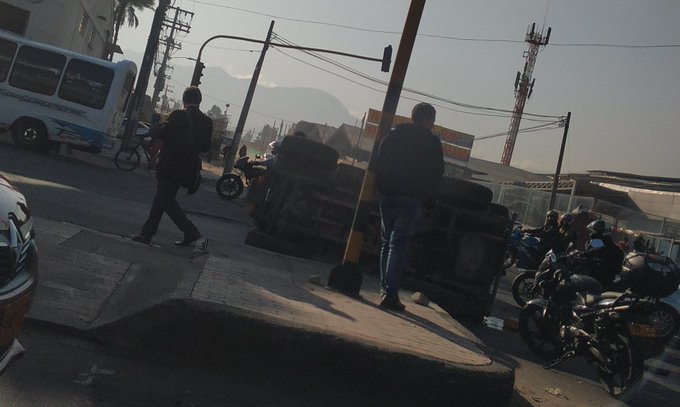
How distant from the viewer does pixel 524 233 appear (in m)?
13.4

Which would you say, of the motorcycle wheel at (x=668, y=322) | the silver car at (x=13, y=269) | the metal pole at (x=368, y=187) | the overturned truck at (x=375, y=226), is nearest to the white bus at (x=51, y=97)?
the overturned truck at (x=375, y=226)

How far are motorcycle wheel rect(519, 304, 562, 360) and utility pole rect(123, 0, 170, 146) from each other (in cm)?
1718

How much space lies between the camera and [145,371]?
3846 millimetres

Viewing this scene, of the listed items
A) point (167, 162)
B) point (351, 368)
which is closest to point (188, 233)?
point (167, 162)

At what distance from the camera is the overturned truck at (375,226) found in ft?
27.0

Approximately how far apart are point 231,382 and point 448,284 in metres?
4.71

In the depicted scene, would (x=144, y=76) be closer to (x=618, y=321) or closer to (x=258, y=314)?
(x=618, y=321)

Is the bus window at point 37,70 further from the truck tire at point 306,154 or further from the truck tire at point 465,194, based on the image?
the truck tire at point 465,194

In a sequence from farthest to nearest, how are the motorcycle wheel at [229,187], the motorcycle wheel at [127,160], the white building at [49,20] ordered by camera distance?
the white building at [49,20] → the motorcycle wheel at [127,160] → the motorcycle wheel at [229,187]

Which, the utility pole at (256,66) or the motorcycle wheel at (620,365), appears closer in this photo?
the motorcycle wheel at (620,365)

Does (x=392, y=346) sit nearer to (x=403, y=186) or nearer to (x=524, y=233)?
(x=403, y=186)

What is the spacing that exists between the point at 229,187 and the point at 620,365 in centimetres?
1378

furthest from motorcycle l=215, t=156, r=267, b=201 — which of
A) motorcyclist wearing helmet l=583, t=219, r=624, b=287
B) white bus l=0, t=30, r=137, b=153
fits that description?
motorcyclist wearing helmet l=583, t=219, r=624, b=287

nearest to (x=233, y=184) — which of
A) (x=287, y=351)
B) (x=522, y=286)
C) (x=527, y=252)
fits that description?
(x=527, y=252)
